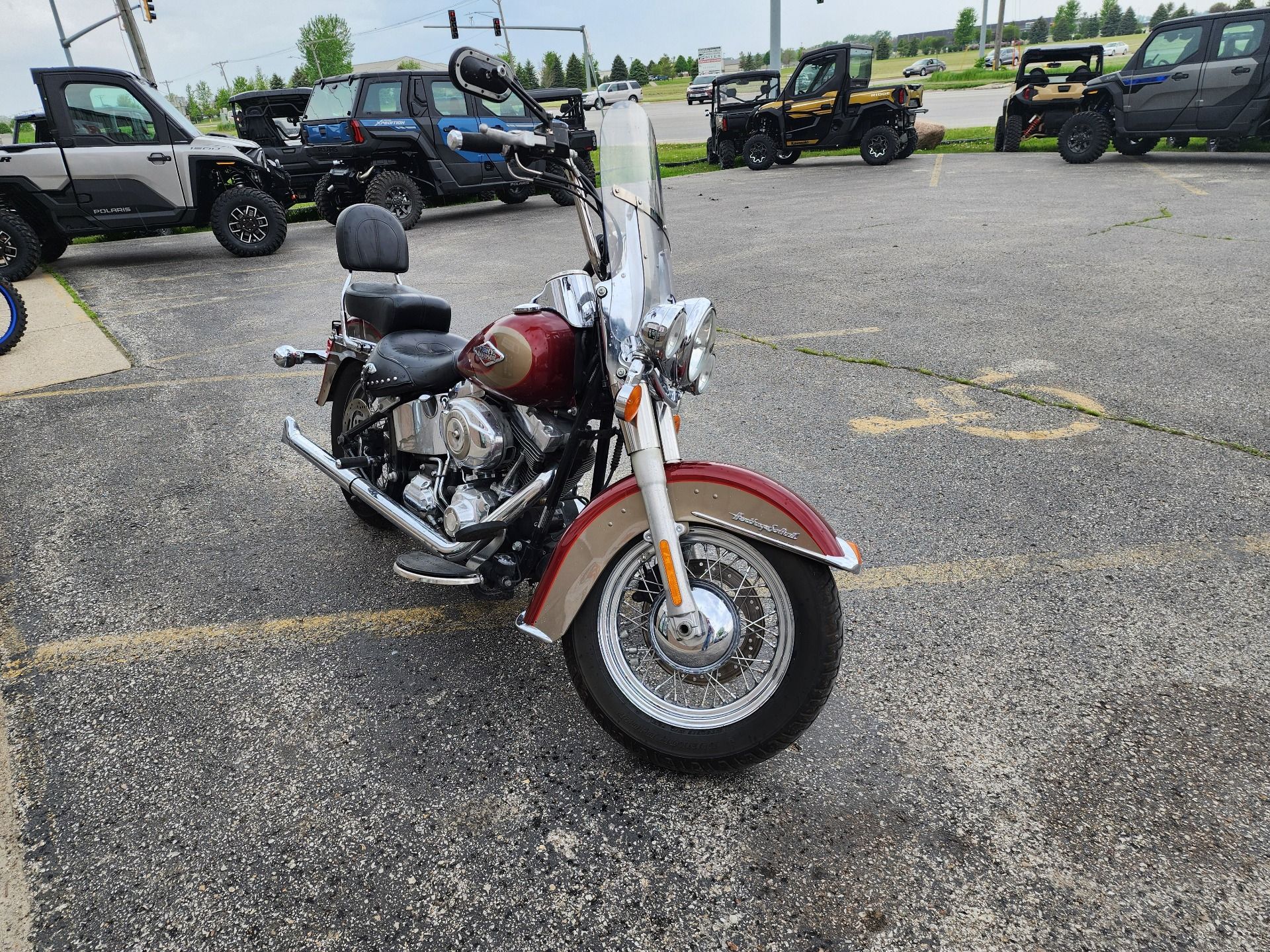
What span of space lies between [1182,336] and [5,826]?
6632mm

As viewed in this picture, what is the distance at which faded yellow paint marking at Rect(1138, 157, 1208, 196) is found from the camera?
11237 millimetres

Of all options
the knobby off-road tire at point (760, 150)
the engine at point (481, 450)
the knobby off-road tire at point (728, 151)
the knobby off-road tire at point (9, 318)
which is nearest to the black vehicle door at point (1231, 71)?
the knobby off-road tire at point (760, 150)

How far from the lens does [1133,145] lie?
14625 millimetres

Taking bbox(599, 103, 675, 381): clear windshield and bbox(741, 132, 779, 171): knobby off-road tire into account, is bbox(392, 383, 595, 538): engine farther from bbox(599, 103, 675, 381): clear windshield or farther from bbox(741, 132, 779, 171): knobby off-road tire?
bbox(741, 132, 779, 171): knobby off-road tire

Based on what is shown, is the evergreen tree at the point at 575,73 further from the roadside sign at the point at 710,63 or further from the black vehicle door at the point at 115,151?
the black vehicle door at the point at 115,151

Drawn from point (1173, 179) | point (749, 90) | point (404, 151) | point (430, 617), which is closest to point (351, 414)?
point (430, 617)

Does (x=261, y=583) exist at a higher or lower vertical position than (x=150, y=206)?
lower

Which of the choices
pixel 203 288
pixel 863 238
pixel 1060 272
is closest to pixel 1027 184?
pixel 863 238

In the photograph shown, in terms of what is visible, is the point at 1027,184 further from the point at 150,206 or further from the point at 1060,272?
the point at 150,206

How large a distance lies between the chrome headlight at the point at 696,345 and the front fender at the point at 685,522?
0.22 meters

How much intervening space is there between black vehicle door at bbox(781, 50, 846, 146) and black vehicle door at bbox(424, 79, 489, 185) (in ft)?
23.3

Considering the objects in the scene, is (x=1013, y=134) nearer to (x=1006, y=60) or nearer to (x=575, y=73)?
(x=1006, y=60)

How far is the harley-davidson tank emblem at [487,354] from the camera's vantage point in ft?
7.90

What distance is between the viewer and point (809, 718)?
7.09ft
